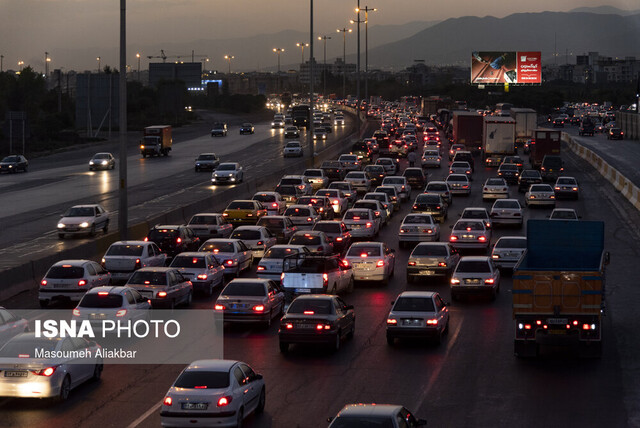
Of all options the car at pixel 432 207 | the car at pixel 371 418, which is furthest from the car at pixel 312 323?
the car at pixel 432 207

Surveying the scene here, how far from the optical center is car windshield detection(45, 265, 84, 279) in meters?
28.4

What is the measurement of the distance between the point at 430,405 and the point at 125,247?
1646cm

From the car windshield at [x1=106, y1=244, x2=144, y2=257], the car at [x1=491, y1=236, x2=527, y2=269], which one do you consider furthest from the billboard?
the car windshield at [x1=106, y1=244, x2=144, y2=257]

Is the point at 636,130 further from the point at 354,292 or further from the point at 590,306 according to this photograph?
the point at 590,306

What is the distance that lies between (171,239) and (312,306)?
49.4 feet

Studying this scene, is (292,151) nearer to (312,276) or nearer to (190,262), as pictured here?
(190,262)

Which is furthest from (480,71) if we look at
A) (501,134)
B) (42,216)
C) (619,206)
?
(42,216)

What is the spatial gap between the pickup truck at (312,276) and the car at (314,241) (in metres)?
4.87

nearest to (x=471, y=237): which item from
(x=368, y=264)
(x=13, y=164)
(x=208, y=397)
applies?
(x=368, y=264)

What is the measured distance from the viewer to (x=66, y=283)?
28.2 meters

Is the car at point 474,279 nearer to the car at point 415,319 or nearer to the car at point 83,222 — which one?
the car at point 415,319

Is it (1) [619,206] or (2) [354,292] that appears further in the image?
(1) [619,206]

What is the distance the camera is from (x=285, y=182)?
2208 inches

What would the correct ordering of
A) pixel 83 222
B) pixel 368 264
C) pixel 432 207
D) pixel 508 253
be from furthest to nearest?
pixel 432 207, pixel 83 222, pixel 508 253, pixel 368 264
